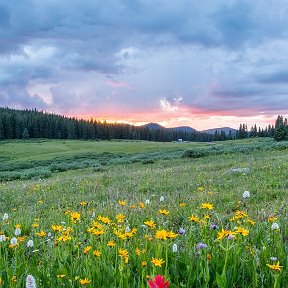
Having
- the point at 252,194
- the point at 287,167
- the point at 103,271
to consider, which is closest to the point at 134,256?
the point at 103,271

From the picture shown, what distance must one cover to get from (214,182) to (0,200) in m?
8.76

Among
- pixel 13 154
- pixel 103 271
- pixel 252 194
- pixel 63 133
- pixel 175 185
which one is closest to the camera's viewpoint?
pixel 103 271

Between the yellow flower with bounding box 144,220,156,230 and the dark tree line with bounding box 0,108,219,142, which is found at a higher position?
the dark tree line with bounding box 0,108,219,142

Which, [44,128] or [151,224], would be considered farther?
[44,128]

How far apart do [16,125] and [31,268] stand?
167932 millimetres

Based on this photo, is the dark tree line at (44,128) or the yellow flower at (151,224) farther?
the dark tree line at (44,128)

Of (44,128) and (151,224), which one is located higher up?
(44,128)

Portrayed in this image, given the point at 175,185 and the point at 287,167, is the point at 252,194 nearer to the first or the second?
the point at 175,185

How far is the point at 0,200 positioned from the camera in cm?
1486

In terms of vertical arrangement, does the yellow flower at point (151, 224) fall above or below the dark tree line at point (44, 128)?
below

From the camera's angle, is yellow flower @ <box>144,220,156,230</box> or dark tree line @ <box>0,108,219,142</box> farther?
dark tree line @ <box>0,108,219,142</box>

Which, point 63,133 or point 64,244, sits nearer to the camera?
point 64,244

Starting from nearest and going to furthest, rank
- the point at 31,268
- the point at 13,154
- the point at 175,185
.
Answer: the point at 31,268 → the point at 175,185 → the point at 13,154

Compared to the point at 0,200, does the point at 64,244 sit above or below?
above
